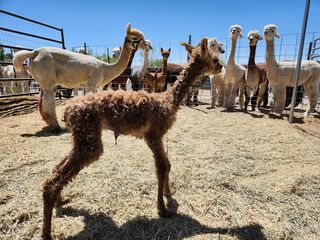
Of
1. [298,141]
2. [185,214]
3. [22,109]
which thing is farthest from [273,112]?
[22,109]

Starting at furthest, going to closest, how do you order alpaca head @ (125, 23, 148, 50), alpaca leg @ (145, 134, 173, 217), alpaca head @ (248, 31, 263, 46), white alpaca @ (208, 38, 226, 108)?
1. white alpaca @ (208, 38, 226, 108)
2. alpaca head @ (248, 31, 263, 46)
3. alpaca head @ (125, 23, 148, 50)
4. alpaca leg @ (145, 134, 173, 217)

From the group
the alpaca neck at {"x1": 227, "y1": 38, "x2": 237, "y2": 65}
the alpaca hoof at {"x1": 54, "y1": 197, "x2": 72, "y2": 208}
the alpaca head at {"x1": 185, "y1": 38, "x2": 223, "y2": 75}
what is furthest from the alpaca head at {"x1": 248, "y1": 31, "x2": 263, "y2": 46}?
the alpaca hoof at {"x1": 54, "y1": 197, "x2": 72, "y2": 208}

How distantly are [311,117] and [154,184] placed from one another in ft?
17.9

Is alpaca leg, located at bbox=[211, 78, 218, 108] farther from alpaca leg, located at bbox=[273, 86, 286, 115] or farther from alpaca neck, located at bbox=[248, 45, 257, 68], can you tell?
alpaca leg, located at bbox=[273, 86, 286, 115]

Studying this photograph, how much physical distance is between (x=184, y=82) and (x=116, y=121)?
32.4 inches

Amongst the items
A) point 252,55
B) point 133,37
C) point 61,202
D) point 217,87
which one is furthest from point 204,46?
point 217,87

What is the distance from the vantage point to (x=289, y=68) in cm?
589

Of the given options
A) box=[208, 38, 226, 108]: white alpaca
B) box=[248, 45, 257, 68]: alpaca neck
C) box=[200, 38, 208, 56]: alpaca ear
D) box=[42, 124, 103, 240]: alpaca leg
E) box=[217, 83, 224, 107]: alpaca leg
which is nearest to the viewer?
box=[42, 124, 103, 240]: alpaca leg

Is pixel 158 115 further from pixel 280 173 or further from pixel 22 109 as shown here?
pixel 22 109

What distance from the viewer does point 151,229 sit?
201 centimetres

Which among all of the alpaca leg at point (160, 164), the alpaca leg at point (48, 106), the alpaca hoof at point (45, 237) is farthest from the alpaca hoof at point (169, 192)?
the alpaca leg at point (48, 106)

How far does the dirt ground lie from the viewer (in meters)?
2.00

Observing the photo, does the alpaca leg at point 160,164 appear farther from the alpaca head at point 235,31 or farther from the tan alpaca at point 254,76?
the alpaca head at point 235,31

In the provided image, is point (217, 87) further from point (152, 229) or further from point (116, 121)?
point (152, 229)
